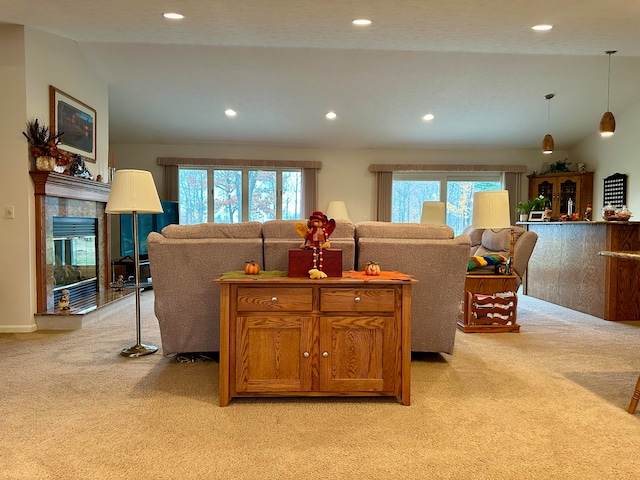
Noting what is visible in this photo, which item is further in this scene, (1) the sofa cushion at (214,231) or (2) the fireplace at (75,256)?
(2) the fireplace at (75,256)

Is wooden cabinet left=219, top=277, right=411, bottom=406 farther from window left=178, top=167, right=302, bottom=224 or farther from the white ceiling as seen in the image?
window left=178, top=167, right=302, bottom=224

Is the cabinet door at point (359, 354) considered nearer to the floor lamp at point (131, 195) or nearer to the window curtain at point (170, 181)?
the floor lamp at point (131, 195)

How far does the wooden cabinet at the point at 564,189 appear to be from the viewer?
25.4ft

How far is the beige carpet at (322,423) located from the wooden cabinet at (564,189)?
518 centimetres

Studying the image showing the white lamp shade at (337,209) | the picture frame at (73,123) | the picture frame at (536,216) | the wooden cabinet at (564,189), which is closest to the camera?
the picture frame at (73,123)

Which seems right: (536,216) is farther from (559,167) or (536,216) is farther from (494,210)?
(494,210)

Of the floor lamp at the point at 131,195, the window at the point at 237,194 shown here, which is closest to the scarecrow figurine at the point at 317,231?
the floor lamp at the point at 131,195

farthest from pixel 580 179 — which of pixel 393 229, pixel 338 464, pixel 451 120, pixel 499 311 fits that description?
pixel 338 464

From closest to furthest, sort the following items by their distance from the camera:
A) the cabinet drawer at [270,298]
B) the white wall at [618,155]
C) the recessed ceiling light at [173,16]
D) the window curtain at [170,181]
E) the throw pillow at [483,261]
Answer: the cabinet drawer at [270,298] → the recessed ceiling light at [173,16] → the throw pillow at [483,261] → the white wall at [618,155] → the window curtain at [170,181]

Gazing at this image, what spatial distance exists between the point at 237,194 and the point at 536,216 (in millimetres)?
5032

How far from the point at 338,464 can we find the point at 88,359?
223 cm

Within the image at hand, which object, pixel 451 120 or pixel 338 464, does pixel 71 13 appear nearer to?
pixel 338 464

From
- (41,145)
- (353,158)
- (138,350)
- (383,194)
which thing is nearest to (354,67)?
(353,158)

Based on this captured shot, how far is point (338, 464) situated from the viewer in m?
1.81
